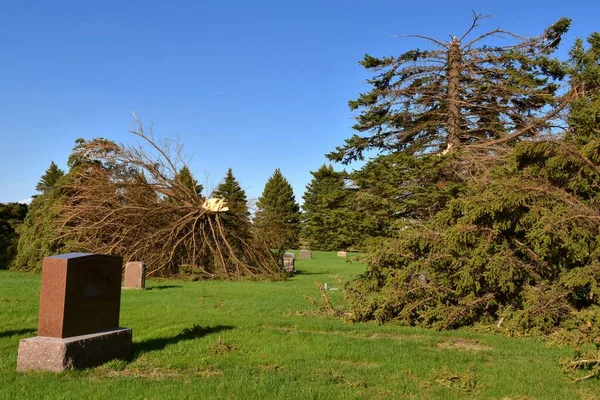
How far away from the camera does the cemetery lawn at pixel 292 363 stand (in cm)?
476

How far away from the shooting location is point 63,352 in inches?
207

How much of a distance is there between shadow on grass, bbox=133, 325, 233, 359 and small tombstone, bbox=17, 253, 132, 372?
0.37m

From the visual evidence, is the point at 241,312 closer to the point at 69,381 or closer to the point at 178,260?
the point at 69,381

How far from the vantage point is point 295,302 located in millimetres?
11812

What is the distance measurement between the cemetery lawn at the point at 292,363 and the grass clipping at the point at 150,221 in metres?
7.53

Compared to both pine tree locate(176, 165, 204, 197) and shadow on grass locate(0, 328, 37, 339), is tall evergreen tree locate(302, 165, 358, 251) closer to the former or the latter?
pine tree locate(176, 165, 204, 197)

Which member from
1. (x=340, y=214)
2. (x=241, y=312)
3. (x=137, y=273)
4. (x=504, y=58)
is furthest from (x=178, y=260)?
(x=504, y=58)

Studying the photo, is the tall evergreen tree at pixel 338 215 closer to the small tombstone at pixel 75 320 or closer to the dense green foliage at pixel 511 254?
the dense green foliage at pixel 511 254

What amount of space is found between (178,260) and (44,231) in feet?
15.6

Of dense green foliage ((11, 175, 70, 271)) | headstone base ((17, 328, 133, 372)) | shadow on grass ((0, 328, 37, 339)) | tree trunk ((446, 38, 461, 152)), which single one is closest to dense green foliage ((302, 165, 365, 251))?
tree trunk ((446, 38, 461, 152))

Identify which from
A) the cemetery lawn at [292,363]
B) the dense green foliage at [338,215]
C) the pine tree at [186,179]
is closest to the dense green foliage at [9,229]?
the pine tree at [186,179]

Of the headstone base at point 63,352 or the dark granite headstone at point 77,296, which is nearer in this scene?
the headstone base at point 63,352

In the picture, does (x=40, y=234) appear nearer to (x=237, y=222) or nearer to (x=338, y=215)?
(x=237, y=222)

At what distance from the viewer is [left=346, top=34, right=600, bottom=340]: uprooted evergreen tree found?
7918 mm
